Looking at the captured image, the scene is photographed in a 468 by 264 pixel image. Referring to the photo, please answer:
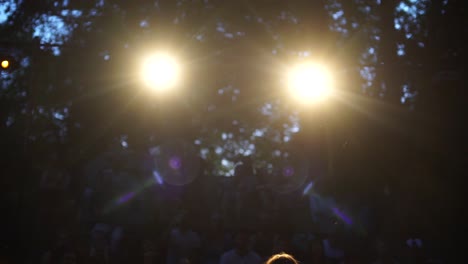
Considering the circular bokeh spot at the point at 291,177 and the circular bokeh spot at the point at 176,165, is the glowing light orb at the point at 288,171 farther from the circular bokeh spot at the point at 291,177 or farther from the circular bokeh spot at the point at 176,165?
the circular bokeh spot at the point at 176,165

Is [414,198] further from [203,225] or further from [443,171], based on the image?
[203,225]

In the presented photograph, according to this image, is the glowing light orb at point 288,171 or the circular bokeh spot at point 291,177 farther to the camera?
the glowing light orb at point 288,171

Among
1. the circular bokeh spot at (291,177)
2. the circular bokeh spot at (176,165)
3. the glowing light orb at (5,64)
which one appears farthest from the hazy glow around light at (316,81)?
the glowing light orb at (5,64)

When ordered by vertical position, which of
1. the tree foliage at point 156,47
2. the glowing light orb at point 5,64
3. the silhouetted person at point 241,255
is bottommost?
the tree foliage at point 156,47

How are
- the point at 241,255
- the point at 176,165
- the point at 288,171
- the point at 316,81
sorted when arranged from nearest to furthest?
the point at 241,255 < the point at 316,81 < the point at 176,165 < the point at 288,171

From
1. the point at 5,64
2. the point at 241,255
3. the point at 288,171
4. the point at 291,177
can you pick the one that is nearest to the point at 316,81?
the point at 291,177

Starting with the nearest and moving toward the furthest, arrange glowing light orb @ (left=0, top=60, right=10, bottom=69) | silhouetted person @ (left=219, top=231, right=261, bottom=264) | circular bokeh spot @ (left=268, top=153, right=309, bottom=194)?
silhouetted person @ (left=219, top=231, right=261, bottom=264)
glowing light orb @ (left=0, top=60, right=10, bottom=69)
circular bokeh spot @ (left=268, top=153, right=309, bottom=194)

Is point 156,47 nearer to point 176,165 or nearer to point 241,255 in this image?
point 176,165

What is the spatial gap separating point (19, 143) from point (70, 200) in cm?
336

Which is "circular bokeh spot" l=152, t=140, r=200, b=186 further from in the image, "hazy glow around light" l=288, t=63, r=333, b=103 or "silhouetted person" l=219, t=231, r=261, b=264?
"hazy glow around light" l=288, t=63, r=333, b=103

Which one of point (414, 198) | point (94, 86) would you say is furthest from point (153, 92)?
point (414, 198)

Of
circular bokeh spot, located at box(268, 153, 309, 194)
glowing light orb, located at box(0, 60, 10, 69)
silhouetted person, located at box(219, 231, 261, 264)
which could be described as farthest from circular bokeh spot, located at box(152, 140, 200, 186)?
glowing light orb, located at box(0, 60, 10, 69)

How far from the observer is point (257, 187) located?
36.9 ft

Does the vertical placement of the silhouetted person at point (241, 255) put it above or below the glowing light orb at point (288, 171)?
above
